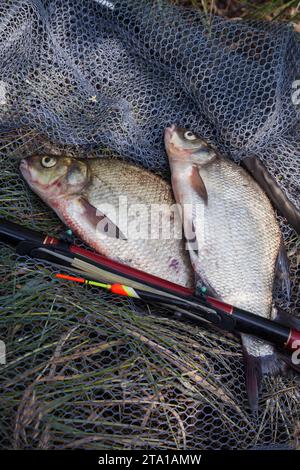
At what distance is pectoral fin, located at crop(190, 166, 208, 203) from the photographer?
2.35 metres

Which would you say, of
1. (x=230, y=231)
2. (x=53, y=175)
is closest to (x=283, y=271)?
(x=230, y=231)

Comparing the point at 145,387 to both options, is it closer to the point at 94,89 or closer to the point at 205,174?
the point at 205,174

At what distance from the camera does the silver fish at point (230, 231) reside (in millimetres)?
2277

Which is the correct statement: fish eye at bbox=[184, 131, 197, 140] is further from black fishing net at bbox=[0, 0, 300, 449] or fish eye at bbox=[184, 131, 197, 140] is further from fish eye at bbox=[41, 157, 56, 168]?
fish eye at bbox=[41, 157, 56, 168]

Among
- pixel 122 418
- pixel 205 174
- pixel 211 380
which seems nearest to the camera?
pixel 122 418

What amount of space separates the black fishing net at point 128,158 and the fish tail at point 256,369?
0.07 m

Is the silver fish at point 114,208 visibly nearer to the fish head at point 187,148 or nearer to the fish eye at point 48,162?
the fish eye at point 48,162

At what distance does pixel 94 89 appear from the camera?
8.10 feet

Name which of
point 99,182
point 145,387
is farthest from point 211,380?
point 99,182

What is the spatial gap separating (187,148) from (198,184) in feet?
0.58

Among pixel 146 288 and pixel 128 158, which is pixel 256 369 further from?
pixel 128 158

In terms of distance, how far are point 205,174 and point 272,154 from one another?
34 cm

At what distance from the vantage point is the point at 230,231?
7.61 ft

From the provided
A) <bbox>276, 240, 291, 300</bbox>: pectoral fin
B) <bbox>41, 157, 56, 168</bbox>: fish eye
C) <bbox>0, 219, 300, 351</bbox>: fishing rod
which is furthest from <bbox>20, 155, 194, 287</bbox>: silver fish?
<bbox>276, 240, 291, 300</bbox>: pectoral fin
